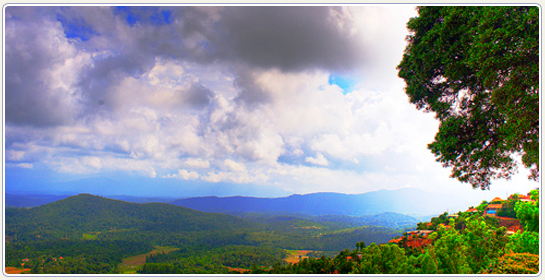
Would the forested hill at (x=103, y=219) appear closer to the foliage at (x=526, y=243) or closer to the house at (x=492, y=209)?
the house at (x=492, y=209)

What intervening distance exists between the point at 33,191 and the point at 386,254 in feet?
373

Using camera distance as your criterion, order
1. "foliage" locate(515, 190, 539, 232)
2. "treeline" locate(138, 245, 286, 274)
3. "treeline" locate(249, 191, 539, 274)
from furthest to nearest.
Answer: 1. "treeline" locate(138, 245, 286, 274)
2. "foliage" locate(515, 190, 539, 232)
3. "treeline" locate(249, 191, 539, 274)

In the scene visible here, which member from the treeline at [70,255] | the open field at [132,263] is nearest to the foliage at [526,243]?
the treeline at [70,255]

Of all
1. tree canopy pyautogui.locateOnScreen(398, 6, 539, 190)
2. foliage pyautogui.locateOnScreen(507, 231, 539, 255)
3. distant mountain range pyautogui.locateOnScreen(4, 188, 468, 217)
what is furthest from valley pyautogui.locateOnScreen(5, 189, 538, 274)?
distant mountain range pyautogui.locateOnScreen(4, 188, 468, 217)

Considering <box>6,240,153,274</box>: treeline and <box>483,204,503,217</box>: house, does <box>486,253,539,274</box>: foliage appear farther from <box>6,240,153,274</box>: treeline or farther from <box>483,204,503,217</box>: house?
<box>6,240,153,274</box>: treeline

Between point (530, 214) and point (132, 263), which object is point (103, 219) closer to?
point (132, 263)

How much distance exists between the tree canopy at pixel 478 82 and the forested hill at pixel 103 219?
53.3 m

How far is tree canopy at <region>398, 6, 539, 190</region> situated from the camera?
14.8 ft

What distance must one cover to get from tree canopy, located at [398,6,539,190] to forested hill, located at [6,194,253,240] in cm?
5329

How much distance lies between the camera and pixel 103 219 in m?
58.8

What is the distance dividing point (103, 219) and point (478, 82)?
70.1 metres

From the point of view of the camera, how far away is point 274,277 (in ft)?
13.0

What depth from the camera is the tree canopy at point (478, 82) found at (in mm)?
4512

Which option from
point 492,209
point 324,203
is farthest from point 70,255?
point 324,203
